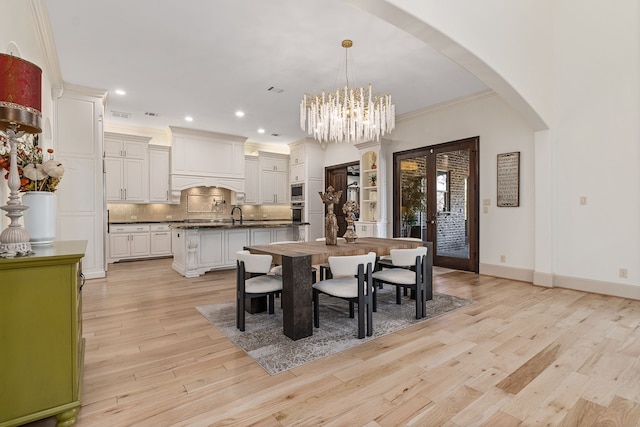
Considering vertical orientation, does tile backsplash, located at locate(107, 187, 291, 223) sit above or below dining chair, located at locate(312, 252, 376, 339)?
above

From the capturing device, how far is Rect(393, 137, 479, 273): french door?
5.57 meters

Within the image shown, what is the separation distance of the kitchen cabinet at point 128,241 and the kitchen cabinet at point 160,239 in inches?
3.3

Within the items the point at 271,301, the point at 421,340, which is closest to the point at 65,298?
the point at 271,301

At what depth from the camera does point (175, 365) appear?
230 centimetres

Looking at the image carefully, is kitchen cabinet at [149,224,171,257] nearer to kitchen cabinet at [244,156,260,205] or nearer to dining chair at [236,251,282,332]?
kitchen cabinet at [244,156,260,205]

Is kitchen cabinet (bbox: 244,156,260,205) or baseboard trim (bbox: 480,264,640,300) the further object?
kitchen cabinet (bbox: 244,156,260,205)

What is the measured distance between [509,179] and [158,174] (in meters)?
7.19

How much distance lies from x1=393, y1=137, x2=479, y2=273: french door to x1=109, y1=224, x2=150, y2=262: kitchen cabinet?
5.52 metres

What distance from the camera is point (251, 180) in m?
8.85

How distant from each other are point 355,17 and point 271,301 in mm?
3056

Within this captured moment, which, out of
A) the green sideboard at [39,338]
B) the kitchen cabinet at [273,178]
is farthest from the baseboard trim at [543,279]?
the kitchen cabinet at [273,178]

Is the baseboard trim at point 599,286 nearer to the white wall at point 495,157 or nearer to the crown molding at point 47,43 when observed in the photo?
the white wall at point 495,157

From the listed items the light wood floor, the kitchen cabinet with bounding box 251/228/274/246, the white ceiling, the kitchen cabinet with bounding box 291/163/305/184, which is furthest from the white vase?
the kitchen cabinet with bounding box 291/163/305/184

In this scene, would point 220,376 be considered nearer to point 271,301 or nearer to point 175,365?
point 175,365
